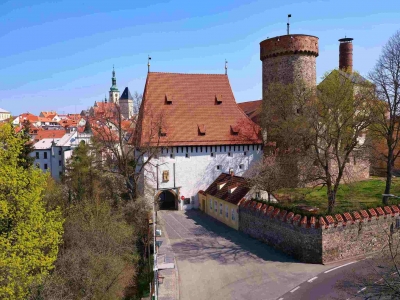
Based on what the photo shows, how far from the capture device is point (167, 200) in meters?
32.7

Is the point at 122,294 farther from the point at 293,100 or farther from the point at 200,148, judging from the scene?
the point at 293,100

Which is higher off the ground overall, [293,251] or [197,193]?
[197,193]

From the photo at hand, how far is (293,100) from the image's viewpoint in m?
29.1

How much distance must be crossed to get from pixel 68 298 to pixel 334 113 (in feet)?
59.2

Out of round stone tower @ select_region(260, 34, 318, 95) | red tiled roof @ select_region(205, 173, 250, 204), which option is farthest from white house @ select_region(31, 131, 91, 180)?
round stone tower @ select_region(260, 34, 318, 95)

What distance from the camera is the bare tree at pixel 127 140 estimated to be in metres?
25.6

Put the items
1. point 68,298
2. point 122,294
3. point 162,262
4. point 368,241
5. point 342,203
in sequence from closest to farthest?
point 68,298, point 122,294, point 162,262, point 368,241, point 342,203

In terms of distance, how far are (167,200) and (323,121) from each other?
15934 mm

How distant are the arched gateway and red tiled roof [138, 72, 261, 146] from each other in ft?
16.9

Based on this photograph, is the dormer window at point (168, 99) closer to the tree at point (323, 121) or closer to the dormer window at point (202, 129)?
the dormer window at point (202, 129)

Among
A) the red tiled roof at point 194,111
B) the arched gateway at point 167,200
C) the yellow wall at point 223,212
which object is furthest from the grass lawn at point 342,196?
the arched gateway at point 167,200

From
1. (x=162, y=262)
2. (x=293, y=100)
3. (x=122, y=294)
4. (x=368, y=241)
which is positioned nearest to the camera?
(x=122, y=294)

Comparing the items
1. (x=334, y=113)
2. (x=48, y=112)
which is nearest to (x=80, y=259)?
(x=334, y=113)

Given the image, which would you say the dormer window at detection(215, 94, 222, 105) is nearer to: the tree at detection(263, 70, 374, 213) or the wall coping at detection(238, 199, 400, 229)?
the tree at detection(263, 70, 374, 213)
